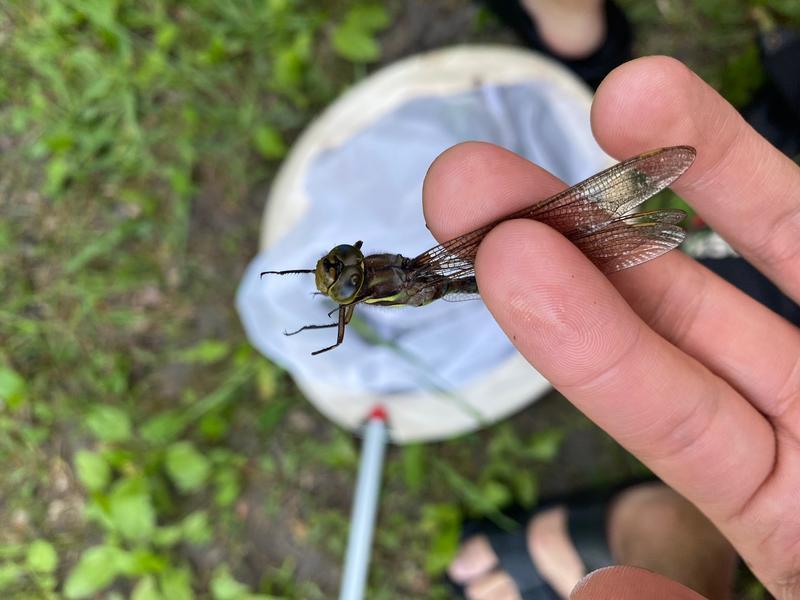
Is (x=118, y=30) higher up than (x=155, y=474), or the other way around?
(x=118, y=30)

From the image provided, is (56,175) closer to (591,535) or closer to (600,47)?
(600,47)

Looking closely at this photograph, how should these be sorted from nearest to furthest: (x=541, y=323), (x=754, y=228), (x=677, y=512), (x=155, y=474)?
(x=541, y=323) → (x=754, y=228) → (x=677, y=512) → (x=155, y=474)

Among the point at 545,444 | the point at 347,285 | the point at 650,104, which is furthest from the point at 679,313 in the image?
the point at 545,444

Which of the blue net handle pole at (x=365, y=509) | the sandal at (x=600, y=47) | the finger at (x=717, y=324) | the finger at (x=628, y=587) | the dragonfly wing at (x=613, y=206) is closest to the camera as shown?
the finger at (x=628, y=587)

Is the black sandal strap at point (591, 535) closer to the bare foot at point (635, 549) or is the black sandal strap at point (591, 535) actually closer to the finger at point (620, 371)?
the bare foot at point (635, 549)

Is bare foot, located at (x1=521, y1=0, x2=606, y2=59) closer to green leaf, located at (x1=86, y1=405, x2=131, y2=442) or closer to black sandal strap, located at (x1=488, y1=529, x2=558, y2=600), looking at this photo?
black sandal strap, located at (x1=488, y1=529, x2=558, y2=600)

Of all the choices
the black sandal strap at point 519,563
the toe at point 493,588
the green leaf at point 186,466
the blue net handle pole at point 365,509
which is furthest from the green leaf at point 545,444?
the green leaf at point 186,466

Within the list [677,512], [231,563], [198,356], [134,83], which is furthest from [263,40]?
[677,512]

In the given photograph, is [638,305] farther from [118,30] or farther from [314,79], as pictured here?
[118,30]
